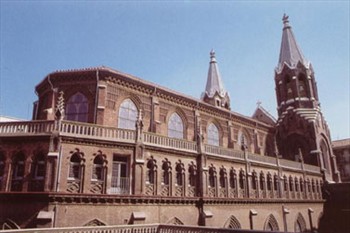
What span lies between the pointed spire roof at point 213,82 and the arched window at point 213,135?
14.3 m

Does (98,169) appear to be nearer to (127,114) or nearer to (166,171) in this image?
(166,171)

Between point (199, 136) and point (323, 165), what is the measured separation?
82.8ft

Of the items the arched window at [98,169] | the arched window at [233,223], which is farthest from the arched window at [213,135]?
the arched window at [98,169]

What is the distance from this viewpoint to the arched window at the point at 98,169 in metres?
17.7

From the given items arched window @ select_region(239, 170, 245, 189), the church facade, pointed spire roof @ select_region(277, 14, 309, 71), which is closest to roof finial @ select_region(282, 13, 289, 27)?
pointed spire roof @ select_region(277, 14, 309, 71)

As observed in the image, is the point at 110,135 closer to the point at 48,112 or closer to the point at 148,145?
the point at 148,145

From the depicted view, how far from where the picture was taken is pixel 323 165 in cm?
3922

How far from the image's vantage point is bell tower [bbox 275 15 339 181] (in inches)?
1549

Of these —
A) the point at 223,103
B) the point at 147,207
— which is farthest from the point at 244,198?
the point at 223,103

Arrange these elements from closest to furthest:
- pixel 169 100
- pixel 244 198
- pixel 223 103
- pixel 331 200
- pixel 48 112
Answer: pixel 48 112 < pixel 244 198 < pixel 169 100 < pixel 331 200 < pixel 223 103

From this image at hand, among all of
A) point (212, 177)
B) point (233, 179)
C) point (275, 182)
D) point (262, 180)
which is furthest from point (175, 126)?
point (275, 182)

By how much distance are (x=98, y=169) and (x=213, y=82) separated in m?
33.5

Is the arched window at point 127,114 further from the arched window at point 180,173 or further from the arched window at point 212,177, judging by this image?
the arched window at point 212,177

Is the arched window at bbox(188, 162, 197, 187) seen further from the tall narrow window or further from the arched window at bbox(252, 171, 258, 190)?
the arched window at bbox(252, 171, 258, 190)
